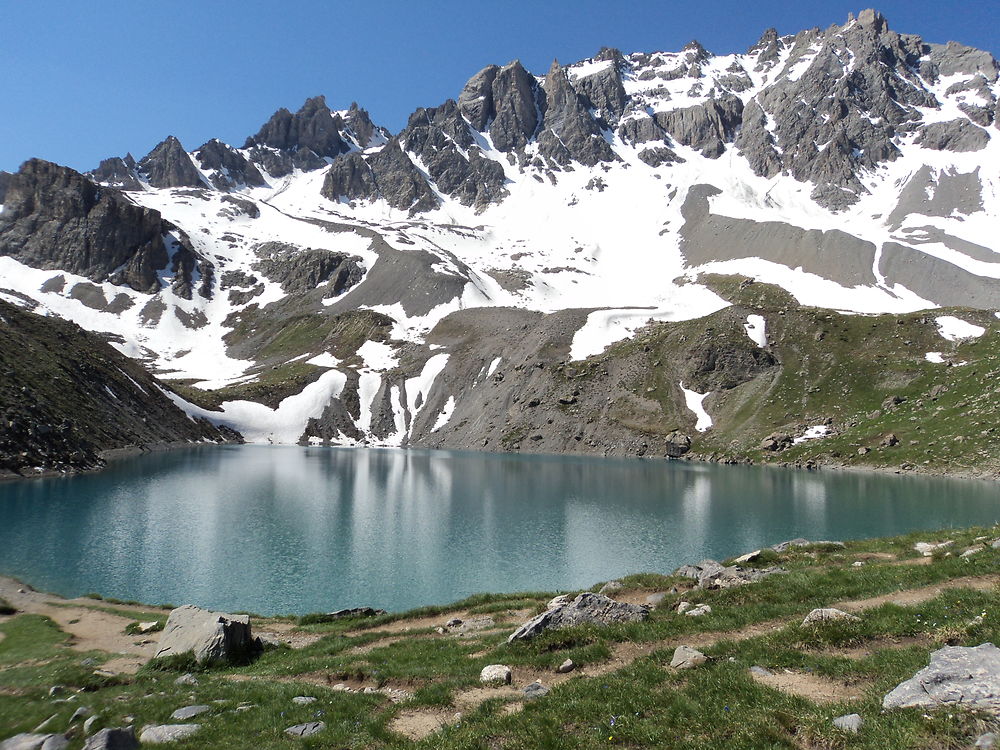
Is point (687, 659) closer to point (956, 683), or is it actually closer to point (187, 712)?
point (956, 683)

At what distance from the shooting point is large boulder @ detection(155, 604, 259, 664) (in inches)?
783

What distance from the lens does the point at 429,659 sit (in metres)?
17.6

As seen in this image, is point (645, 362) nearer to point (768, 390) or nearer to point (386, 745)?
point (768, 390)

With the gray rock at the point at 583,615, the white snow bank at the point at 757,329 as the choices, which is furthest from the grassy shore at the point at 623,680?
the white snow bank at the point at 757,329

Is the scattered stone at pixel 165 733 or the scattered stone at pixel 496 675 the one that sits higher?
the scattered stone at pixel 496 675

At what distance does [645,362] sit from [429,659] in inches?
5335

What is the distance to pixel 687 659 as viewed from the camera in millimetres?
12344

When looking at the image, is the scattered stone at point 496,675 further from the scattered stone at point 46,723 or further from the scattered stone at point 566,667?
the scattered stone at point 46,723

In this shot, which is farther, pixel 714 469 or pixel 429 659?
pixel 714 469

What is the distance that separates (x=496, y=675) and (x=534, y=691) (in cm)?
189

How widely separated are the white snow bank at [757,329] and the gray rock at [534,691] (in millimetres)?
140512

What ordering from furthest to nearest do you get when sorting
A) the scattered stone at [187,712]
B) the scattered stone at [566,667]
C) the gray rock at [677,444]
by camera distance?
A: the gray rock at [677,444] → the scattered stone at [566,667] → the scattered stone at [187,712]

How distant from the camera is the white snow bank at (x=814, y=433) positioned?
10988cm

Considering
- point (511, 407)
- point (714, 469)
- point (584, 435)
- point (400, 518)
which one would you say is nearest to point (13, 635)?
point (400, 518)
